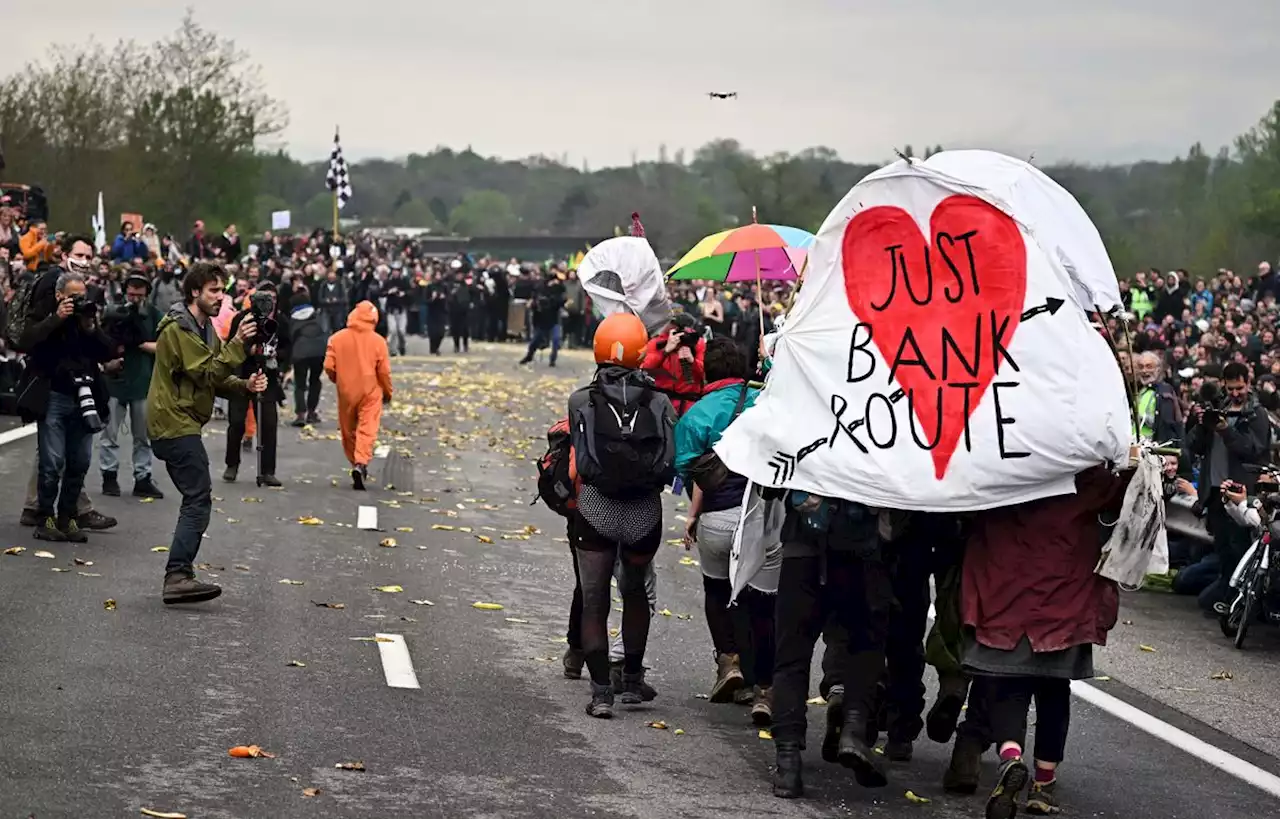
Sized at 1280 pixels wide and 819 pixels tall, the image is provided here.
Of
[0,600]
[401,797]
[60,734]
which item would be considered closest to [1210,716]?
[401,797]

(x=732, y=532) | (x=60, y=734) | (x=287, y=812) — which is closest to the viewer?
(x=287, y=812)

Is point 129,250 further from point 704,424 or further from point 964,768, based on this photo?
point 964,768

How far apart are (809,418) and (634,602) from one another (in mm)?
1839

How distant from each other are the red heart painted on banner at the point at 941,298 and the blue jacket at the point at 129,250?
83.1 ft

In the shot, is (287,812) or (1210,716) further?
(1210,716)

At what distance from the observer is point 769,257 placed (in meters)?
12.4

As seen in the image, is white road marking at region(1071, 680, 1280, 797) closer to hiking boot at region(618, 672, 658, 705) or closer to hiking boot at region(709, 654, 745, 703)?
hiking boot at region(709, 654, 745, 703)

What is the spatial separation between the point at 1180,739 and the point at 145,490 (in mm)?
10410

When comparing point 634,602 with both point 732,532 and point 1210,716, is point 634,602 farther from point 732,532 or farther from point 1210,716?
point 1210,716

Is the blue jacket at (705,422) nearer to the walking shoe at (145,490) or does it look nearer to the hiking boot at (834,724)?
the hiking boot at (834,724)

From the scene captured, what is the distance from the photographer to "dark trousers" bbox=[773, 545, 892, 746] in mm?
8141

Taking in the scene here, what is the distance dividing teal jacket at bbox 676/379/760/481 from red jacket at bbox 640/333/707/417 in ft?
2.59

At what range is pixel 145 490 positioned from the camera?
1736 cm

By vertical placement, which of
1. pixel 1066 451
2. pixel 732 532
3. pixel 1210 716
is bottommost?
pixel 1210 716
